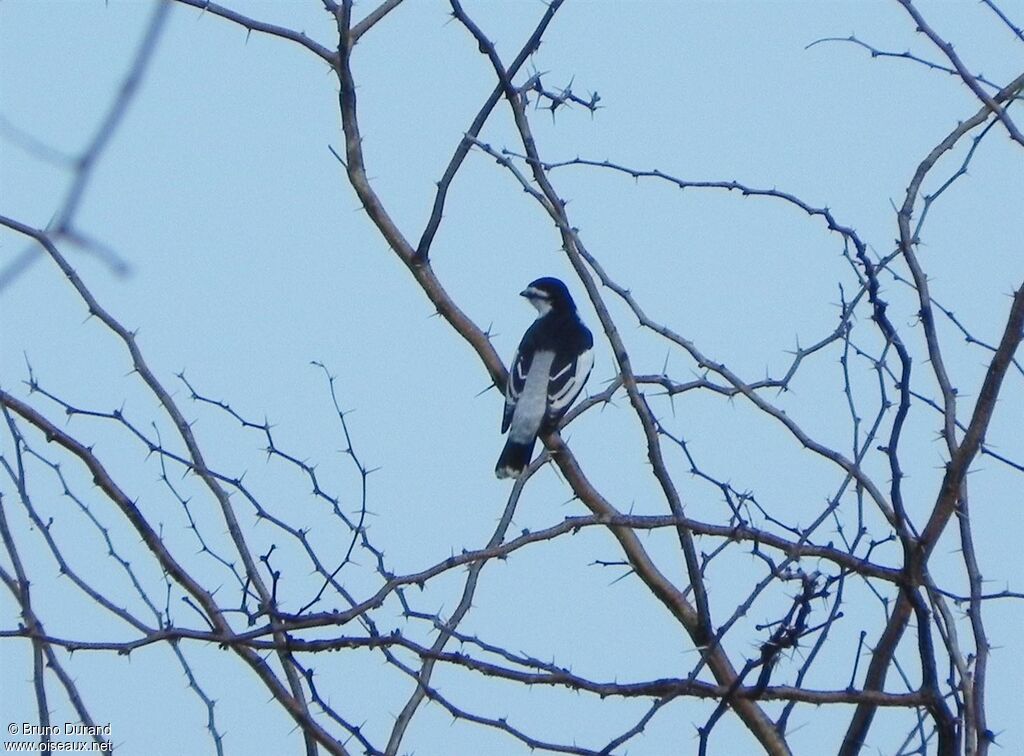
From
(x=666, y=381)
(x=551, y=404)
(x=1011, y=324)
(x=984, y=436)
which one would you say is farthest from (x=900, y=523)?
Result: (x=551, y=404)

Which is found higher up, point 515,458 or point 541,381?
point 541,381

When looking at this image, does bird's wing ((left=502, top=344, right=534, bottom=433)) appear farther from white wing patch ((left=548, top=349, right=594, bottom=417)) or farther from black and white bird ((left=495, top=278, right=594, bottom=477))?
white wing patch ((left=548, top=349, right=594, bottom=417))

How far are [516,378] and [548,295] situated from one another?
219cm

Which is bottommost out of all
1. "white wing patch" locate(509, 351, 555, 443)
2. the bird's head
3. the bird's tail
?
the bird's tail

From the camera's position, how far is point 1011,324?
364 cm

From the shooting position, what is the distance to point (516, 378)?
801 cm

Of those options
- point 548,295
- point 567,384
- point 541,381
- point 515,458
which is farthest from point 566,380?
point 548,295

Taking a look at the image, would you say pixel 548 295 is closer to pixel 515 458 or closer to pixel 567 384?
pixel 567 384

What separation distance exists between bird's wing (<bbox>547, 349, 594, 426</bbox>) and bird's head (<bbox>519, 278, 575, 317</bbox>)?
3.82 ft

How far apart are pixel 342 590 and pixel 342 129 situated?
1.91 m

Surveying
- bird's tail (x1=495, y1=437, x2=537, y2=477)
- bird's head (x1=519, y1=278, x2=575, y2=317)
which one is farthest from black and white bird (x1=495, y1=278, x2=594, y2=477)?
bird's head (x1=519, y1=278, x2=575, y2=317)

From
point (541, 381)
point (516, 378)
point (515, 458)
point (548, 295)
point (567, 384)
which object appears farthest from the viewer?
point (548, 295)

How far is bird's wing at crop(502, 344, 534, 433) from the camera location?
25.3 ft

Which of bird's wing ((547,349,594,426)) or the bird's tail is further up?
bird's wing ((547,349,594,426))
